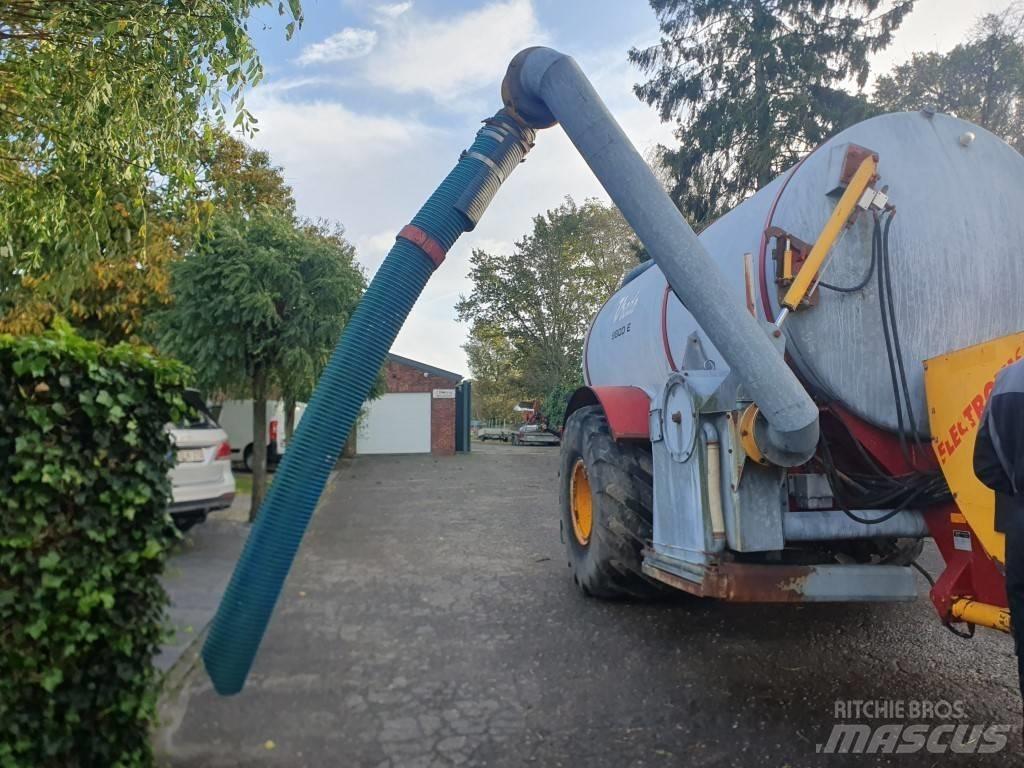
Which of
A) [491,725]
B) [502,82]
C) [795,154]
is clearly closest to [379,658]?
[491,725]

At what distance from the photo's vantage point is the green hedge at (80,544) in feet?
8.15

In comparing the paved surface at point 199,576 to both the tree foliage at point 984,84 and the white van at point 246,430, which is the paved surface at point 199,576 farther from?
the tree foliage at point 984,84

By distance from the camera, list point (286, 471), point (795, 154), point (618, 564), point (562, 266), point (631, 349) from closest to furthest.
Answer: point (286, 471) → point (618, 564) → point (631, 349) → point (795, 154) → point (562, 266)

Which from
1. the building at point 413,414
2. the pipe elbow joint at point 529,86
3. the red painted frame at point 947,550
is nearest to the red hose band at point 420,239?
the pipe elbow joint at point 529,86

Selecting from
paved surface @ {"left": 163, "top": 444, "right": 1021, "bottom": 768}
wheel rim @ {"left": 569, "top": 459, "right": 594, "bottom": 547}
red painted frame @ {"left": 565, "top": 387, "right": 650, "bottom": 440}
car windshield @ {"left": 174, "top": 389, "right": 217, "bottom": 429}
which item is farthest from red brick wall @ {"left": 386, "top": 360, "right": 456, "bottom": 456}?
red painted frame @ {"left": 565, "top": 387, "right": 650, "bottom": 440}

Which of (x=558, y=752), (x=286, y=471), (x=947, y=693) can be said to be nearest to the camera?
(x=286, y=471)

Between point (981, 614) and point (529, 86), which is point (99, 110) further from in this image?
point (981, 614)

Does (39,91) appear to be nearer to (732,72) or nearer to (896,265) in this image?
(896,265)

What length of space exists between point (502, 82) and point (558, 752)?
2.85 m

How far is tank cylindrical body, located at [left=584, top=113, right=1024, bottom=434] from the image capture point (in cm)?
350

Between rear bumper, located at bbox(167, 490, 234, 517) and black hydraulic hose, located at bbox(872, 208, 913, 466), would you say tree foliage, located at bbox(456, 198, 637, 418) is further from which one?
black hydraulic hose, located at bbox(872, 208, 913, 466)

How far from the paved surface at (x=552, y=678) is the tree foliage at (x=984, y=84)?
59.4 ft

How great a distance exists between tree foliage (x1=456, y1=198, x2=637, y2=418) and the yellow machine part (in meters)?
32.8

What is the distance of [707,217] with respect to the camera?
21.4 meters
